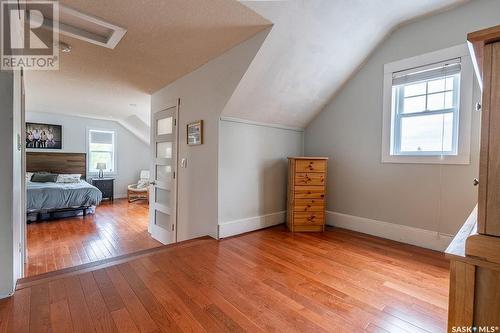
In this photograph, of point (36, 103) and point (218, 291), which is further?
point (36, 103)

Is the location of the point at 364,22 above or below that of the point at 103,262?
above

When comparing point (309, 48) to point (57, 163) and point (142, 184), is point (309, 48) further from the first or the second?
point (57, 163)

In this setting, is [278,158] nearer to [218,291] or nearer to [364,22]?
[364,22]

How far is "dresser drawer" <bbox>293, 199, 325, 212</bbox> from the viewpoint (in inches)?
125

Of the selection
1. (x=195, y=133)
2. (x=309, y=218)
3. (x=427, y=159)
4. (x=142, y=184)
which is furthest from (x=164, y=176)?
(x=142, y=184)

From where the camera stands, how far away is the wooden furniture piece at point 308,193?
3178 mm

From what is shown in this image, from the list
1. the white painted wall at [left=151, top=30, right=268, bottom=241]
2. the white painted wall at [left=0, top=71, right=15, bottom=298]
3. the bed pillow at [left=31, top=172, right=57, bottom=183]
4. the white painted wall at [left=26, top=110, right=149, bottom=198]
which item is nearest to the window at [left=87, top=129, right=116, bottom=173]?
the white painted wall at [left=26, top=110, right=149, bottom=198]

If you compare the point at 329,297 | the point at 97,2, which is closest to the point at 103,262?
the point at 329,297

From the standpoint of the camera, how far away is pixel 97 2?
5.94 ft

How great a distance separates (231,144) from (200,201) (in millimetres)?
862

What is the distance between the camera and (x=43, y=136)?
6289mm

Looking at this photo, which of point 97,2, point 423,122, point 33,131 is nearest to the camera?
point 97,2

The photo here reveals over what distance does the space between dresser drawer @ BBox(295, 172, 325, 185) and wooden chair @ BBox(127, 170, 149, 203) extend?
17.2 feet

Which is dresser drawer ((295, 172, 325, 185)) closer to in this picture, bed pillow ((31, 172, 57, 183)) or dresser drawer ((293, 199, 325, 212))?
dresser drawer ((293, 199, 325, 212))
